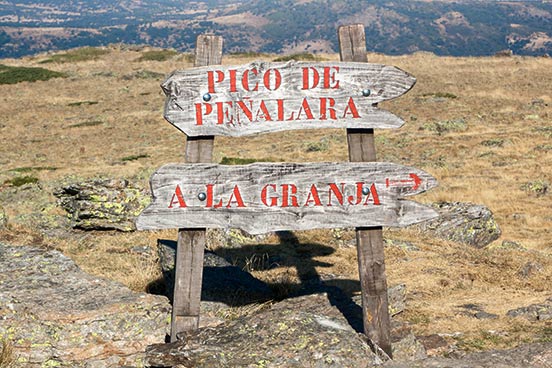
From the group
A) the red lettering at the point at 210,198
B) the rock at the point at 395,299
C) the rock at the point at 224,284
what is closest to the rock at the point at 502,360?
the rock at the point at 395,299

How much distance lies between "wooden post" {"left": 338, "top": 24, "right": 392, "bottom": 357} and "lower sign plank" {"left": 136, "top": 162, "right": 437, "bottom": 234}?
204mm

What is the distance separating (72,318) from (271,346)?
266cm

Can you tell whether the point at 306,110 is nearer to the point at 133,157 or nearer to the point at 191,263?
the point at 191,263

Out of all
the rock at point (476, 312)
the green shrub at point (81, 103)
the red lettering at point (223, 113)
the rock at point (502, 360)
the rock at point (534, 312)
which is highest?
the red lettering at point (223, 113)

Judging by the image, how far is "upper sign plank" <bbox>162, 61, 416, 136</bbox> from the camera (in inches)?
262

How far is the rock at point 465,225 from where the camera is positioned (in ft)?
50.3

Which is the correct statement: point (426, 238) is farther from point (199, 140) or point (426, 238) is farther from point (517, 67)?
point (517, 67)

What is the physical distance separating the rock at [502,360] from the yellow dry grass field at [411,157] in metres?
0.99

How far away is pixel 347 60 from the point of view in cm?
686

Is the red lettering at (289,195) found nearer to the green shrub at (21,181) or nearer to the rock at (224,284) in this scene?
the rock at (224,284)

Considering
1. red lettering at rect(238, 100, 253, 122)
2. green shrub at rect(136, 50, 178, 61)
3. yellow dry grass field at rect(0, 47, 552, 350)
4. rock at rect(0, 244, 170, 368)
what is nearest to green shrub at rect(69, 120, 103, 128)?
yellow dry grass field at rect(0, 47, 552, 350)

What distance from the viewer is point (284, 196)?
6.85 m

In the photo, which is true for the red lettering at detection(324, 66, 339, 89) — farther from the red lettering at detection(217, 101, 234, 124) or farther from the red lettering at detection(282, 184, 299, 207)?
the red lettering at detection(282, 184, 299, 207)

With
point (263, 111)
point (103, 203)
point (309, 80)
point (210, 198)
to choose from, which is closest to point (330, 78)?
point (309, 80)
